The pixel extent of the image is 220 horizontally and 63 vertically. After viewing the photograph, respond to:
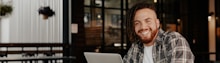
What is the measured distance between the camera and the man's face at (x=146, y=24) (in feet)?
3.96

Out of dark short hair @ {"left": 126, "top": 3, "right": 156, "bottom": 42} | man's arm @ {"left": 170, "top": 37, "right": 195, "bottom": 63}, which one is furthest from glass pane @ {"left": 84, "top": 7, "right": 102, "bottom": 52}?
man's arm @ {"left": 170, "top": 37, "right": 195, "bottom": 63}

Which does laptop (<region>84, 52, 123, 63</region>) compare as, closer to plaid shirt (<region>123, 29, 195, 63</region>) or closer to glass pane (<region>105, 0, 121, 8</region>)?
plaid shirt (<region>123, 29, 195, 63</region>)

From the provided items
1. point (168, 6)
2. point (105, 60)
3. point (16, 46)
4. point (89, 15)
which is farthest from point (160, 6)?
point (105, 60)

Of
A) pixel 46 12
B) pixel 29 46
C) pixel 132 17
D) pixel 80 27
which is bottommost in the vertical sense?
pixel 29 46

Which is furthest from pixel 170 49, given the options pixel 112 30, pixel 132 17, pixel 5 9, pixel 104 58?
pixel 112 30

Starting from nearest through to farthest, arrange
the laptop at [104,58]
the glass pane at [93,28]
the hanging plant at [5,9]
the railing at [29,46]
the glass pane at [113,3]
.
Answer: the laptop at [104,58], the hanging plant at [5,9], the railing at [29,46], the glass pane at [93,28], the glass pane at [113,3]

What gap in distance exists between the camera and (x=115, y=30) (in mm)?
9797

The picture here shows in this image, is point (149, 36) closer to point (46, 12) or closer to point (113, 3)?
point (46, 12)

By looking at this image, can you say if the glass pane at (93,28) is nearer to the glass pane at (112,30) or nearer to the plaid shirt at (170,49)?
the glass pane at (112,30)

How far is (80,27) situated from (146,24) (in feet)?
25.9

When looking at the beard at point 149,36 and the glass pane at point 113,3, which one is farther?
the glass pane at point 113,3

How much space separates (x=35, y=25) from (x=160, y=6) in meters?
3.94

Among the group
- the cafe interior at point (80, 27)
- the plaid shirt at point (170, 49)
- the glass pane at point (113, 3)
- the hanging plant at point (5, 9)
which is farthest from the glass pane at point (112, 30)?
the plaid shirt at point (170, 49)

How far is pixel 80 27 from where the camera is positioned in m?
9.06
